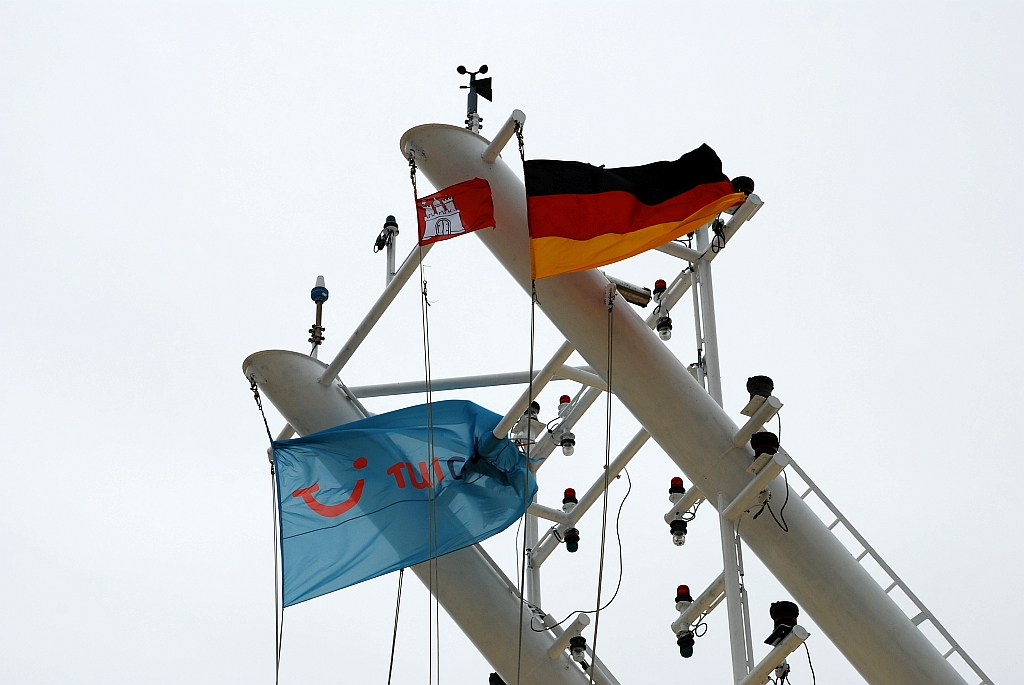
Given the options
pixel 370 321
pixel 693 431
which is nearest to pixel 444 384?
pixel 370 321

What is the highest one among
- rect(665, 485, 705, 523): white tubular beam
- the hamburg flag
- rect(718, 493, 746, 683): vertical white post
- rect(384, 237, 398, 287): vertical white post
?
rect(384, 237, 398, 287): vertical white post

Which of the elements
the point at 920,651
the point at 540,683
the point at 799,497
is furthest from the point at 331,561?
the point at 920,651

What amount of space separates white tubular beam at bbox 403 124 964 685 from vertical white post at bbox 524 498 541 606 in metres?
1.60

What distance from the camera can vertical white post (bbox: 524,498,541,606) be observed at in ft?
34.5

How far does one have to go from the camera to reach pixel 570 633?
9031mm

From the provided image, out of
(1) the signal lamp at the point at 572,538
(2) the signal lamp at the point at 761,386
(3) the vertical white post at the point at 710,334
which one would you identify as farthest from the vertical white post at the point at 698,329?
(1) the signal lamp at the point at 572,538

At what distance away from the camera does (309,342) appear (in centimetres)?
984

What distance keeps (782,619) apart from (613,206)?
122 inches

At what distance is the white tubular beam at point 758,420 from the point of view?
7.39 metres

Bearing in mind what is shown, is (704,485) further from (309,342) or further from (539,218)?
(309,342)

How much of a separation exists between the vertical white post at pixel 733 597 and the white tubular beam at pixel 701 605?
1025 mm

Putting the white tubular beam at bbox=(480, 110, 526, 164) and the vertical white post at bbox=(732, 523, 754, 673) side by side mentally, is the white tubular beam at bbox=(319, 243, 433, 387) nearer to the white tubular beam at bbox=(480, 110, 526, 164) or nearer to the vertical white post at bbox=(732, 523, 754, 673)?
the white tubular beam at bbox=(480, 110, 526, 164)

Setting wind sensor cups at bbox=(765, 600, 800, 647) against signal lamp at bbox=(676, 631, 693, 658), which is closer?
Answer: wind sensor cups at bbox=(765, 600, 800, 647)

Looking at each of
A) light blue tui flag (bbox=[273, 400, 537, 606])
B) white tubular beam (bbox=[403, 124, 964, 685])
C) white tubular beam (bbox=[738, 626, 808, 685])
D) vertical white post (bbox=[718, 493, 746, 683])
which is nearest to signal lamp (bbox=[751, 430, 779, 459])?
white tubular beam (bbox=[403, 124, 964, 685])
